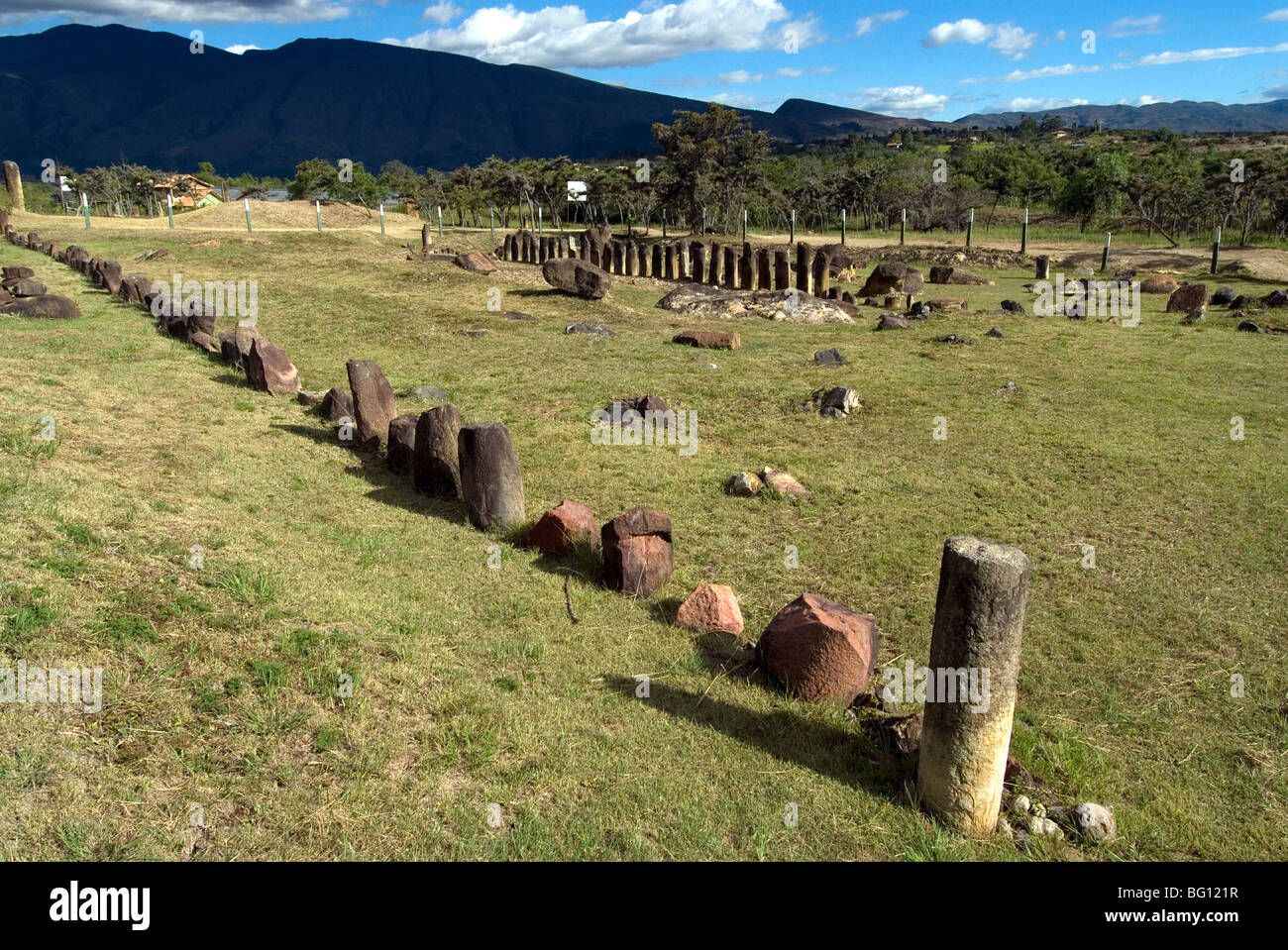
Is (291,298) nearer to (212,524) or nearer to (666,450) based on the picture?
(666,450)

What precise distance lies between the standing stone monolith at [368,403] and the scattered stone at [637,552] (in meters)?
4.67

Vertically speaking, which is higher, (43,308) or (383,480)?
(43,308)

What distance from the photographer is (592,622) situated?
7.17m

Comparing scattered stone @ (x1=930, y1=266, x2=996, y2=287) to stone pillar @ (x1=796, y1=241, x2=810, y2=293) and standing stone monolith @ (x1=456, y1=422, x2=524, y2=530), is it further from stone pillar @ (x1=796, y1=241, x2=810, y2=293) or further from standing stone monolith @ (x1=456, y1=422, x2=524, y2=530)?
standing stone monolith @ (x1=456, y1=422, x2=524, y2=530)

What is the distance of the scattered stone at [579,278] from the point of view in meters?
24.1

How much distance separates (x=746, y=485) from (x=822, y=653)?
4183 mm

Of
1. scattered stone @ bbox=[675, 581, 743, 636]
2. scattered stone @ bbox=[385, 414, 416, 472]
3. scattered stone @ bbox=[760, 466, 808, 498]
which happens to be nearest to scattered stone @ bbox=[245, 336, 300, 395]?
scattered stone @ bbox=[385, 414, 416, 472]

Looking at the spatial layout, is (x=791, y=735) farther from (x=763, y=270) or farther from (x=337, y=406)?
(x=763, y=270)

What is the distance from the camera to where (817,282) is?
26641mm

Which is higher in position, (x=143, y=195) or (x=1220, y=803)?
(x=143, y=195)

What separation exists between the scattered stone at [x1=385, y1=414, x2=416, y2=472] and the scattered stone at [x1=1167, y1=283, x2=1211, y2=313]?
2019cm

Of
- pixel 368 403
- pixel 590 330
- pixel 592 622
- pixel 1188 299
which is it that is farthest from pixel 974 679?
pixel 1188 299

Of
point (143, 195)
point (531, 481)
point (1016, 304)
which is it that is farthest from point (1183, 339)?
point (143, 195)

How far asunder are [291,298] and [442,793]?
66.0ft
